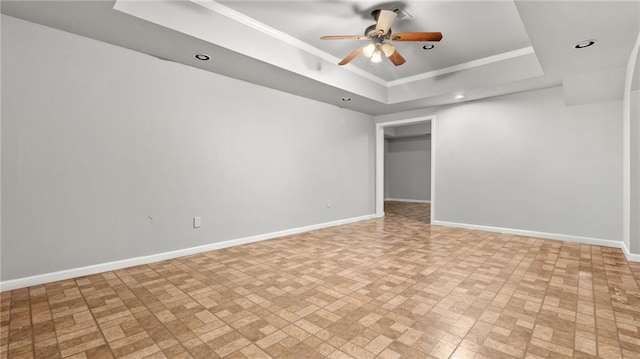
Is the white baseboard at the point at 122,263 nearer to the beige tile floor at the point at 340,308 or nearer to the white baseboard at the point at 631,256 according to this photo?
the beige tile floor at the point at 340,308

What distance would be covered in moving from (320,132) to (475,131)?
277 centimetres

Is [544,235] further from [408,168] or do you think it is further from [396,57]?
[408,168]

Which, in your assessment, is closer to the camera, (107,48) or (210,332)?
(210,332)

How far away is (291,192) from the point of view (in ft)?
15.2

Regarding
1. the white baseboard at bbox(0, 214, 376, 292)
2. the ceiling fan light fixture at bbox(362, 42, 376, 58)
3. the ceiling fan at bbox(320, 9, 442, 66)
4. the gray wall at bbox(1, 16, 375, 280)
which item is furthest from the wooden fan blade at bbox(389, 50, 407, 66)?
the white baseboard at bbox(0, 214, 376, 292)

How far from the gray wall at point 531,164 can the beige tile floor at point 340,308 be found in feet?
2.89

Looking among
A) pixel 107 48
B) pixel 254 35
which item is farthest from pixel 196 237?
pixel 254 35

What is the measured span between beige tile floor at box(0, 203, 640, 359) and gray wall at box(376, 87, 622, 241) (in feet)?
2.89

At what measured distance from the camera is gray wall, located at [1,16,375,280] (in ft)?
7.98

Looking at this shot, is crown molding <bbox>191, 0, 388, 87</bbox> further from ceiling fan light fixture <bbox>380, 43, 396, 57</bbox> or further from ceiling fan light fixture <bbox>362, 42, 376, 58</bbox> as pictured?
ceiling fan light fixture <bbox>380, 43, 396, 57</bbox>

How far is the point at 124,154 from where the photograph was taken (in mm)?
2943

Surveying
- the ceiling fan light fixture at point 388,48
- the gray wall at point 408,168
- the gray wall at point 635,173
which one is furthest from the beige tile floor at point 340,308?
the gray wall at point 408,168

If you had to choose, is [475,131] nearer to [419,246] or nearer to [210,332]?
[419,246]

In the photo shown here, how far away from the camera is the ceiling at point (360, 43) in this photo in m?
2.31
